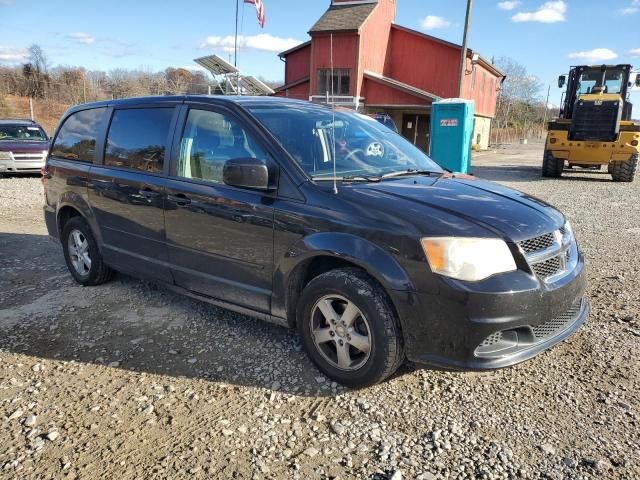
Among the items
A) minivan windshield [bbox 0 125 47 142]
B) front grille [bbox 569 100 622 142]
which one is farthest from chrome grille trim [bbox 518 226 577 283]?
minivan windshield [bbox 0 125 47 142]

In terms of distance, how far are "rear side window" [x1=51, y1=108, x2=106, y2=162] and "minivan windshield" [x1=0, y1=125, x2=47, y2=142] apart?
32.9ft

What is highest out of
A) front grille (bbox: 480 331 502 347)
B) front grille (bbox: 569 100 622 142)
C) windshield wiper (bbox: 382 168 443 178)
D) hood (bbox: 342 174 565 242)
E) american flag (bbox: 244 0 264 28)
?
american flag (bbox: 244 0 264 28)

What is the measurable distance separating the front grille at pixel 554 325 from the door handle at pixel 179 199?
2512 mm

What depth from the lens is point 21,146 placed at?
12.9 metres

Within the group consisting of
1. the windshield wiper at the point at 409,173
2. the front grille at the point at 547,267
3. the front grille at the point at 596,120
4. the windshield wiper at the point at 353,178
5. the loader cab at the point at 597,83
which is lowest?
the front grille at the point at 547,267

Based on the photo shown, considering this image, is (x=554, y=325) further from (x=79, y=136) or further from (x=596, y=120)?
(x=596, y=120)

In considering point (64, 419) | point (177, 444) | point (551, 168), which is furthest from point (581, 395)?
point (551, 168)

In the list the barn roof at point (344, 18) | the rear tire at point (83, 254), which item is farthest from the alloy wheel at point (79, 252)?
the barn roof at point (344, 18)

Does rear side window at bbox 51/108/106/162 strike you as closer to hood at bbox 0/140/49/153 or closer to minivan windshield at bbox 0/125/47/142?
hood at bbox 0/140/49/153

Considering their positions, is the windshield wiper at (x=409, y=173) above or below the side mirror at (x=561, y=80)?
below

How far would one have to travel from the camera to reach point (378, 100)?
90.6ft

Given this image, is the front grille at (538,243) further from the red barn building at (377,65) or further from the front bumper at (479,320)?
the red barn building at (377,65)

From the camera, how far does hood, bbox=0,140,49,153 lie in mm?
12773

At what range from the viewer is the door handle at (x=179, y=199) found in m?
3.70
